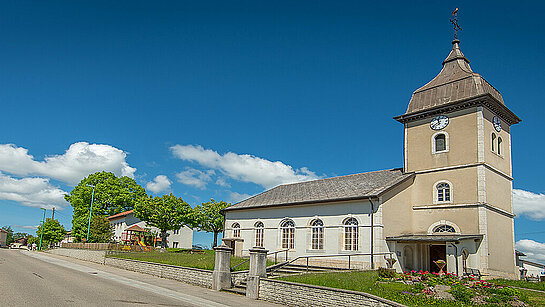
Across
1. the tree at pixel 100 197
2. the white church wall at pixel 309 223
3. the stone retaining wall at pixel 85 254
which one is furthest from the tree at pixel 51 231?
the white church wall at pixel 309 223

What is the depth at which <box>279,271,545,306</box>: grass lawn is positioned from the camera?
1224cm

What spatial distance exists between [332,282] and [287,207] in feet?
43.1

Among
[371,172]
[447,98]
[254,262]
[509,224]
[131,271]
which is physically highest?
[447,98]

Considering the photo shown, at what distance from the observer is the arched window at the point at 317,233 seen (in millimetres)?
25744

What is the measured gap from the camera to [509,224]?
24.3m

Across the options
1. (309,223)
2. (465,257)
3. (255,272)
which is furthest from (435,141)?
(255,272)

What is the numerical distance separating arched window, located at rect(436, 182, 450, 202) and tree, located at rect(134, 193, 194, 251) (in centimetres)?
2451

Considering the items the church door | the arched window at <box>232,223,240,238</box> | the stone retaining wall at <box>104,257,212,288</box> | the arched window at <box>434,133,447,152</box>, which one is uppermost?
the arched window at <box>434,133,447,152</box>

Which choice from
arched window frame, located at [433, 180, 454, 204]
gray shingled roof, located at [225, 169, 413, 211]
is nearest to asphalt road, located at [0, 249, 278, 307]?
gray shingled roof, located at [225, 169, 413, 211]

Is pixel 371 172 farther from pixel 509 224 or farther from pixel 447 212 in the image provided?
pixel 509 224

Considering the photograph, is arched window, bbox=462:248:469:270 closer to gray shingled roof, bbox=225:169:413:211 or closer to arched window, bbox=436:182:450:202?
arched window, bbox=436:182:450:202

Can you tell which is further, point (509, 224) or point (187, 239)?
point (187, 239)

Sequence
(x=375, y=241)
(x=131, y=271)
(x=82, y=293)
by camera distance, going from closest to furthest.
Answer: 1. (x=82, y=293)
2. (x=375, y=241)
3. (x=131, y=271)

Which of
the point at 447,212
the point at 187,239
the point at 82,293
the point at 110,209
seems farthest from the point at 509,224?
the point at 110,209
